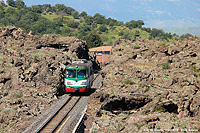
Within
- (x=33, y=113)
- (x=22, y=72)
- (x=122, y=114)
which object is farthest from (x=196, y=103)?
(x=22, y=72)

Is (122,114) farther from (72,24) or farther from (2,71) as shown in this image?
(72,24)

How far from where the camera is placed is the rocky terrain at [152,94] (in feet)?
36.7

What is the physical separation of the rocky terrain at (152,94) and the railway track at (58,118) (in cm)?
202

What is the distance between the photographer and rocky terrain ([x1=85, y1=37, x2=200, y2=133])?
11.2 meters

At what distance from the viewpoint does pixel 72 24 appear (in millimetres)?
164750

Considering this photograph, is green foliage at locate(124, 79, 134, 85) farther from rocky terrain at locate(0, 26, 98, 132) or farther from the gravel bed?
rocky terrain at locate(0, 26, 98, 132)

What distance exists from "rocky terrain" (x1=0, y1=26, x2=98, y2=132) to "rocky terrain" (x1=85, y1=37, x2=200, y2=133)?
18.3ft

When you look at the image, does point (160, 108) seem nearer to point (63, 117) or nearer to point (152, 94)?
point (152, 94)

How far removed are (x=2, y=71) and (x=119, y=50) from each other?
14.0 meters

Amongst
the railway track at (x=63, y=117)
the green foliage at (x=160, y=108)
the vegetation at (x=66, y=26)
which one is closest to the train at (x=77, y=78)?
the railway track at (x=63, y=117)

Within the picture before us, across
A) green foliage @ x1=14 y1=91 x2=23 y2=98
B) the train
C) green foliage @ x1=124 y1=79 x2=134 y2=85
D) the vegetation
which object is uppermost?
the vegetation

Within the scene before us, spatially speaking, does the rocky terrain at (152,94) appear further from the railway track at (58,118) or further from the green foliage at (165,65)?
the railway track at (58,118)

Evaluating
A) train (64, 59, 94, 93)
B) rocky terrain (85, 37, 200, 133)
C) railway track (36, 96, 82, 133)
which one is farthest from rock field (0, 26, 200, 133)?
train (64, 59, 94, 93)

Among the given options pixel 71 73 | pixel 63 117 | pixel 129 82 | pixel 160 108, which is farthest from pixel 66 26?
pixel 160 108
